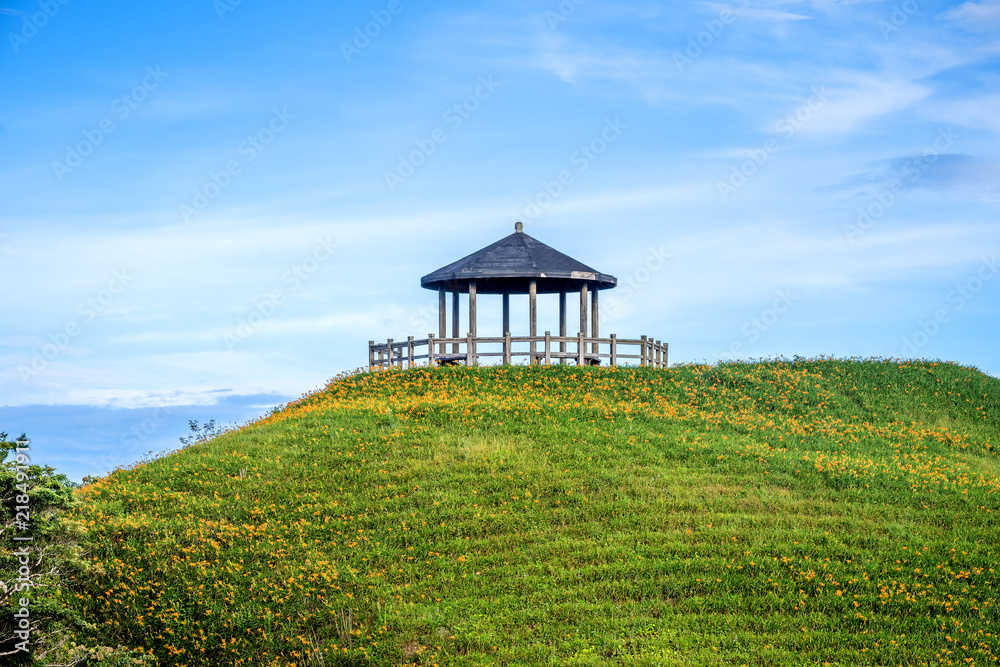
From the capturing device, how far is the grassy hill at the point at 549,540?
13172 millimetres

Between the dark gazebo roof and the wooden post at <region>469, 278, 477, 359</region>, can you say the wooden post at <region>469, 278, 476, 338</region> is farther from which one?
the dark gazebo roof

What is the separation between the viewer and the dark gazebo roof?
3269 cm

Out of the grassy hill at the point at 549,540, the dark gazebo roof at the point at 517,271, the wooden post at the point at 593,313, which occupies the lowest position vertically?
the grassy hill at the point at 549,540

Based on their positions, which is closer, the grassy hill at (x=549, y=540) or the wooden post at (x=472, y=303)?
the grassy hill at (x=549, y=540)

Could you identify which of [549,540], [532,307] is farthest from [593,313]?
[549,540]

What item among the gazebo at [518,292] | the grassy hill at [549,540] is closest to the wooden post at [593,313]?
the gazebo at [518,292]

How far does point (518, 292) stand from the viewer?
35.7 metres

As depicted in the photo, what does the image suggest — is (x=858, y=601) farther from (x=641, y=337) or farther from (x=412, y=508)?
(x=641, y=337)

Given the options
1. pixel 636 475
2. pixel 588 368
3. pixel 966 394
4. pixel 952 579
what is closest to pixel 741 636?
pixel 952 579

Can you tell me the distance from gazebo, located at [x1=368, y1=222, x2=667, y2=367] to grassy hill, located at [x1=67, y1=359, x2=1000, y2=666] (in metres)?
5.58

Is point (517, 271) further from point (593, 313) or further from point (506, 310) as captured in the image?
point (593, 313)

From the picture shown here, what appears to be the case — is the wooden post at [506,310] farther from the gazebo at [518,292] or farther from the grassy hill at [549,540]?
the grassy hill at [549,540]

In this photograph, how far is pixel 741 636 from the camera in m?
12.8

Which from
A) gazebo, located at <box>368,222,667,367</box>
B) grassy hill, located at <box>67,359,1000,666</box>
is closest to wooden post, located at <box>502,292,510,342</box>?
gazebo, located at <box>368,222,667,367</box>
